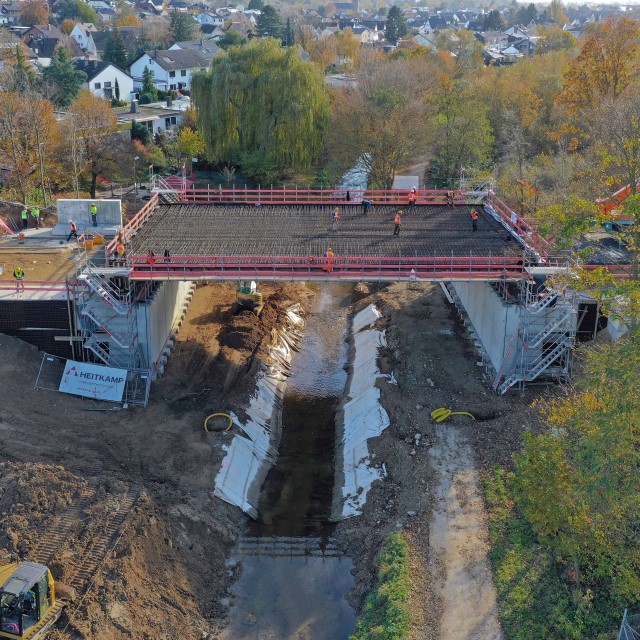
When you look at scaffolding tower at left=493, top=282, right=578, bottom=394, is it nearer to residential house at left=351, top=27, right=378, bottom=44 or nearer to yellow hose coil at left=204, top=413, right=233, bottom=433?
yellow hose coil at left=204, top=413, right=233, bottom=433

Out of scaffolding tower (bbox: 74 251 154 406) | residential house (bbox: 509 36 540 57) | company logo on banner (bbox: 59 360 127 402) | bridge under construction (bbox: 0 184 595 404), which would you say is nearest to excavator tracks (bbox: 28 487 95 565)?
company logo on banner (bbox: 59 360 127 402)

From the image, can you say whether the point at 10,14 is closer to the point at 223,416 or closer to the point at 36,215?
the point at 36,215

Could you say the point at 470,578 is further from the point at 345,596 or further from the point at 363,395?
the point at 363,395

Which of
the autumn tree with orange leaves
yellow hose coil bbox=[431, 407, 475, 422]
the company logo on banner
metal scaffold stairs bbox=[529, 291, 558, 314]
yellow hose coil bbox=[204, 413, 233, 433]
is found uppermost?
the autumn tree with orange leaves

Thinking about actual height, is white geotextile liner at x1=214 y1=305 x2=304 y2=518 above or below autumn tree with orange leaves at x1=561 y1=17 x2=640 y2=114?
below

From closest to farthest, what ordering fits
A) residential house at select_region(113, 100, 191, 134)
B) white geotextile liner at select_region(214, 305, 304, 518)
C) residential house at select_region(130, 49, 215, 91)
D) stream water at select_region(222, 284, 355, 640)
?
stream water at select_region(222, 284, 355, 640)
white geotextile liner at select_region(214, 305, 304, 518)
residential house at select_region(113, 100, 191, 134)
residential house at select_region(130, 49, 215, 91)

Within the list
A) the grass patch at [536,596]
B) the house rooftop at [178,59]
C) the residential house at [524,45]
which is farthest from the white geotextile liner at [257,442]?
the residential house at [524,45]

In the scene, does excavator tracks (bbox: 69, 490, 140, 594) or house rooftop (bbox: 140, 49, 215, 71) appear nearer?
excavator tracks (bbox: 69, 490, 140, 594)

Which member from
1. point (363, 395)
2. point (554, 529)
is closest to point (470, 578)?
point (554, 529)
